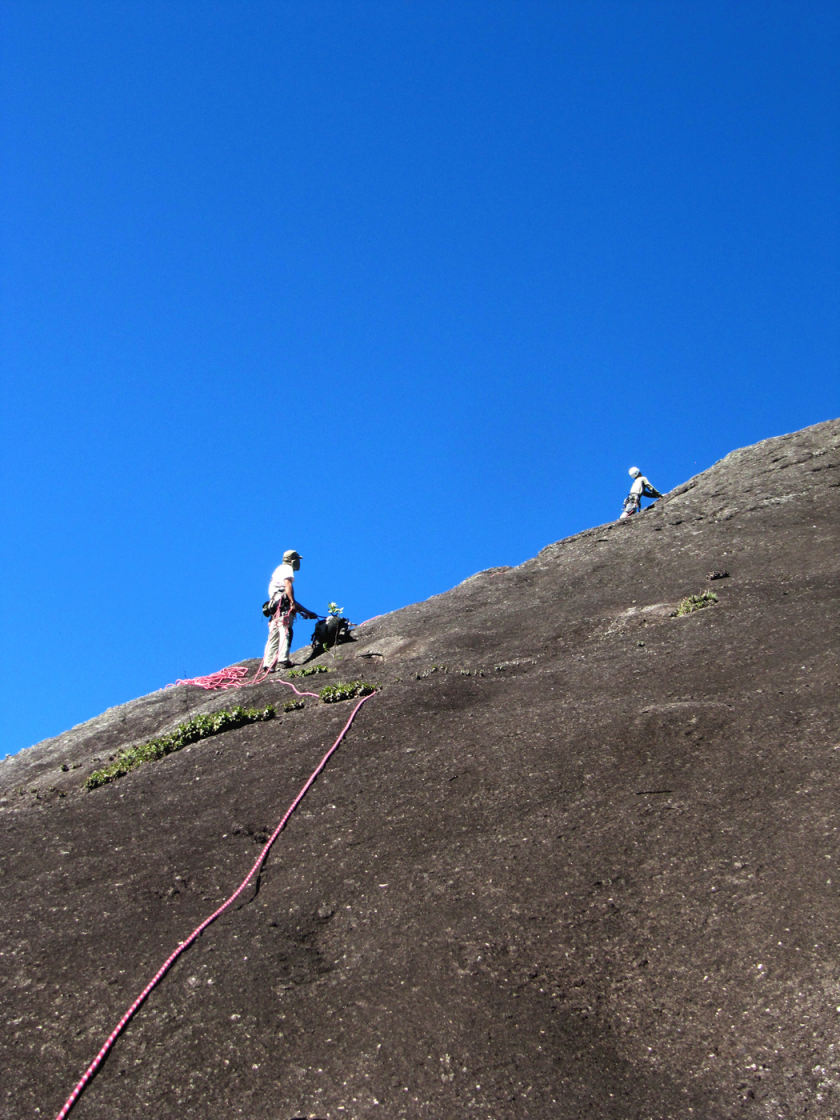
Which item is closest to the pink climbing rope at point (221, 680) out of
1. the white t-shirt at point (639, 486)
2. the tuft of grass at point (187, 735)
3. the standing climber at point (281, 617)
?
the standing climber at point (281, 617)

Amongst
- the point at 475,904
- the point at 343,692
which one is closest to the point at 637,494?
the point at 343,692

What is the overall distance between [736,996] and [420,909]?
2665mm

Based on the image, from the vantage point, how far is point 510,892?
8016mm

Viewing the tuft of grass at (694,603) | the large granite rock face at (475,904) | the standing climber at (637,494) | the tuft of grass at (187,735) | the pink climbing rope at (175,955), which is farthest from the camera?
the standing climber at (637,494)

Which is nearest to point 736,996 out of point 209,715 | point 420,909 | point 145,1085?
point 420,909

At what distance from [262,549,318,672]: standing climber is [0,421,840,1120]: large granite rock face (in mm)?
5978

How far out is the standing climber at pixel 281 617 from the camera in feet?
62.7

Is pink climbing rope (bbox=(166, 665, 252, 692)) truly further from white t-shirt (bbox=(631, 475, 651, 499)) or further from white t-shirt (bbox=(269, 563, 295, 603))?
white t-shirt (bbox=(631, 475, 651, 499))

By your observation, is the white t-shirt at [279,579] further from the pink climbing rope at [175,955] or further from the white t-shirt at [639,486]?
the white t-shirt at [639,486]

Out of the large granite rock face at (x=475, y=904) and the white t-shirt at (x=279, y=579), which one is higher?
the white t-shirt at (x=279, y=579)

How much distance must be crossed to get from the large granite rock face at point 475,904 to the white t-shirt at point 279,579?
6406 millimetres

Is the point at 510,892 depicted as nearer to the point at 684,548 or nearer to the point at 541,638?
the point at 541,638

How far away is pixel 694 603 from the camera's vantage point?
1562cm

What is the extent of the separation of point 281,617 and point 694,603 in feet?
27.9
